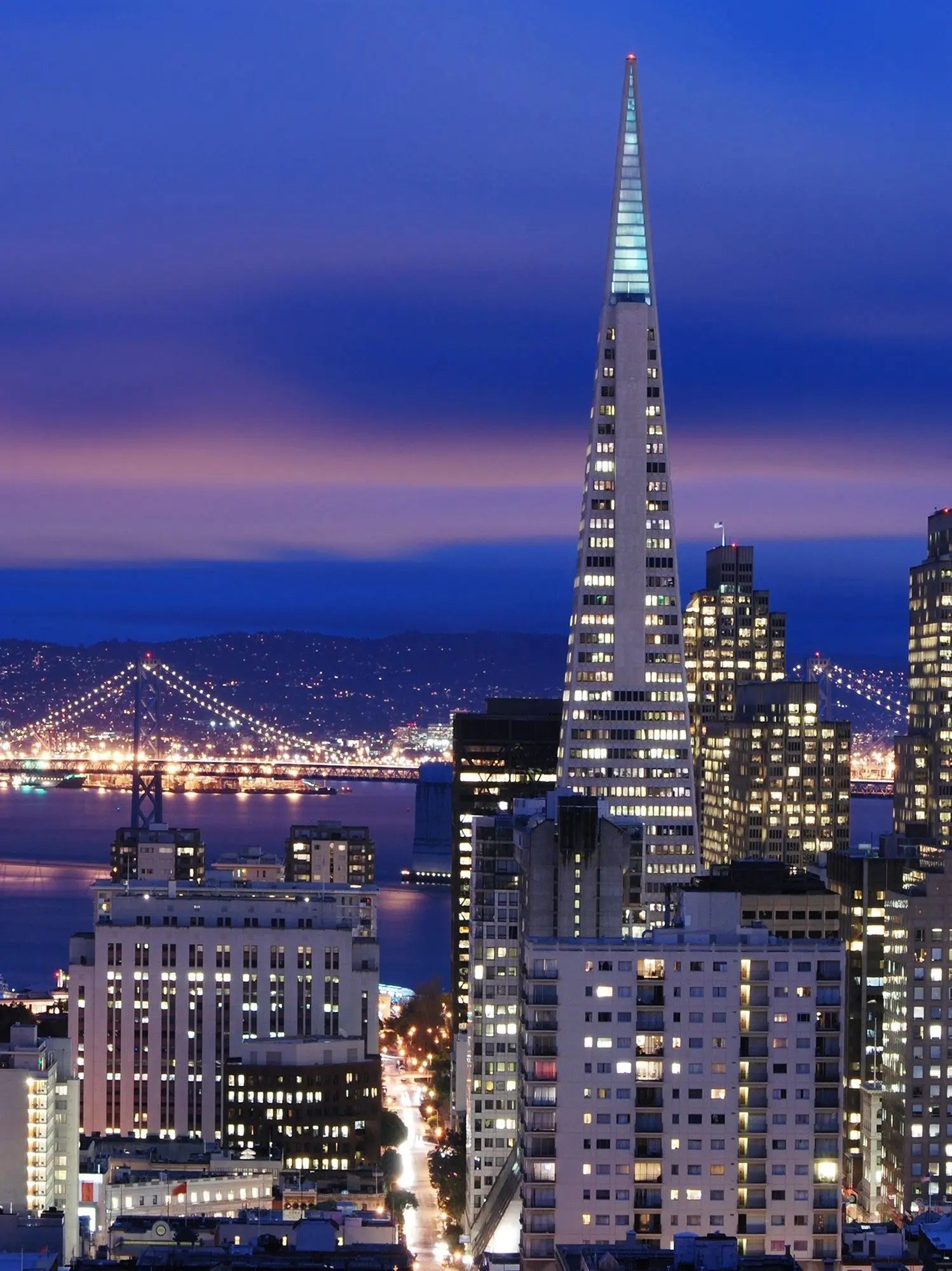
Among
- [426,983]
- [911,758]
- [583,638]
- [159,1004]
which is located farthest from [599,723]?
[911,758]

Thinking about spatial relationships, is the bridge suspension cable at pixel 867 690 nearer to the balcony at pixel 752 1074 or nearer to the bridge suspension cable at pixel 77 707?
the bridge suspension cable at pixel 77 707

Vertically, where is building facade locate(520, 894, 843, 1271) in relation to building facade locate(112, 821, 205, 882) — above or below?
below

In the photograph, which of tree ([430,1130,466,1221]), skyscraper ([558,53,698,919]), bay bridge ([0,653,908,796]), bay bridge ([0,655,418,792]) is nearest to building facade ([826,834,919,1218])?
skyscraper ([558,53,698,919])

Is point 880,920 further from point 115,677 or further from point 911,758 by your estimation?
point 115,677

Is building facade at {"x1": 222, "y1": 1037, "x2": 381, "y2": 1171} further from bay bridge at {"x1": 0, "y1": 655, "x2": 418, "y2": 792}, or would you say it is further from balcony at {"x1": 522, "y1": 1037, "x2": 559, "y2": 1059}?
bay bridge at {"x1": 0, "y1": 655, "x2": 418, "y2": 792}

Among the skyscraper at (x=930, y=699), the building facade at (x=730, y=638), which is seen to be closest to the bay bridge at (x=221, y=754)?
the building facade at (x=730, y=638)

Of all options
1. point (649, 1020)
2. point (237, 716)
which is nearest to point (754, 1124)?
point (649, 1020)
